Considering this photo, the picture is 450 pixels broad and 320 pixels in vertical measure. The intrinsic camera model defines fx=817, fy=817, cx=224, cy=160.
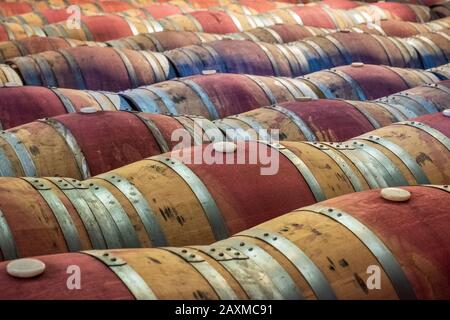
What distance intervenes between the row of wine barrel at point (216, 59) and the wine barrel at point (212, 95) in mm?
1201

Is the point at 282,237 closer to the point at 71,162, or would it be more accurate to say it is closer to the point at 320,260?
the point at 320,260

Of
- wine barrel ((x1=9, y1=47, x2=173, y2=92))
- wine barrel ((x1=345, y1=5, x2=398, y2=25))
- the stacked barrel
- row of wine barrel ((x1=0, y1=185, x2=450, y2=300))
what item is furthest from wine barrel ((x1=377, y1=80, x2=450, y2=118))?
wine barrel ((x1=345, y1=5, x2=398, y2=25))

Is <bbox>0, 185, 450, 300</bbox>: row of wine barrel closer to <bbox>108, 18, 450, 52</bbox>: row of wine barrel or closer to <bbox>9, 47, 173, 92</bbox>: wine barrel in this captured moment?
<bbox>9, 47, 173, 92</bbox>: wine barrel

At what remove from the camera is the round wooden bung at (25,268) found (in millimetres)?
3846

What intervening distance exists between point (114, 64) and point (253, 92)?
200 cm

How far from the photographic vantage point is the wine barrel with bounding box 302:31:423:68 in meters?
11.2

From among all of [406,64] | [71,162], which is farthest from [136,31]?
[71,162]

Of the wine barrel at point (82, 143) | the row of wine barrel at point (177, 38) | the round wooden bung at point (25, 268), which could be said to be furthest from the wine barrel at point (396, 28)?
the round wooden bung at point (25, 268)

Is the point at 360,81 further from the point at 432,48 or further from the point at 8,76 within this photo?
the point at 8,76

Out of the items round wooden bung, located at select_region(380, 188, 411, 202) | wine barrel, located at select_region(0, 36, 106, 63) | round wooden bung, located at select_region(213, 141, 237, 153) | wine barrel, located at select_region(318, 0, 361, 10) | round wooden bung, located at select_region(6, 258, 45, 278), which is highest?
wine barrel, located at select_region(318, 0, 361, 10)

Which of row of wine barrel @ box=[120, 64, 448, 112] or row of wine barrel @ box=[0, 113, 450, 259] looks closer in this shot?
row of wine barrel @ box=[0, 113, 450, 259]

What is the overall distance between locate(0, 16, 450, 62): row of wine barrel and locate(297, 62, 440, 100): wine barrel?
8.88 ft

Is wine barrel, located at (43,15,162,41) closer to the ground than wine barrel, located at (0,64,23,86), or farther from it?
farther from it

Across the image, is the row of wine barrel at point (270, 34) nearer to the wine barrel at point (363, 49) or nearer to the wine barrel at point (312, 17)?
the wine barrel at point (312, 17)
